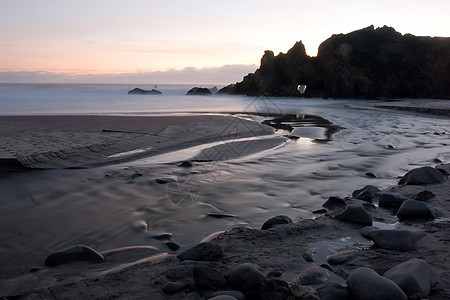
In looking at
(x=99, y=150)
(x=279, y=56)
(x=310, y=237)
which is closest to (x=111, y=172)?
(x=99, y=150)

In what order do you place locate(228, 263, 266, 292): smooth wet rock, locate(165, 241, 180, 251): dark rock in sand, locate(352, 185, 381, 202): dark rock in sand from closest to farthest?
1. locate(228, 263, 266, 292): smooth wet rock
2. locate(165, 241, 180, 251): dark rock in sand
3. locate(352, 185, 381, 202): dark rock in sand

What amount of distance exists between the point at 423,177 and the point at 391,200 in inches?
48.7

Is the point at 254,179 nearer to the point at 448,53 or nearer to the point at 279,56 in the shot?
the point at 279,56

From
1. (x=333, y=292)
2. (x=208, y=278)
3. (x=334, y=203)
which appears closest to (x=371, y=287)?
(x=333, y=292)

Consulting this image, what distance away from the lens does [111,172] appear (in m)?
5.71

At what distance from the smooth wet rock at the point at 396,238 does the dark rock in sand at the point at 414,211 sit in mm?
685

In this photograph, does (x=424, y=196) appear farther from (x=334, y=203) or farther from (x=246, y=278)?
(x=246, y=278)

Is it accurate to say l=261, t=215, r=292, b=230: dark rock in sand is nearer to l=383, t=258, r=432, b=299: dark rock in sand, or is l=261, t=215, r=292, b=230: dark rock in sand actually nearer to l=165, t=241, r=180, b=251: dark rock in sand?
l=165, t=241, r=180, b=251: dark rock in sand

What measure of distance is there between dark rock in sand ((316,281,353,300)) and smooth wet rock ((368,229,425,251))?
2.93ft

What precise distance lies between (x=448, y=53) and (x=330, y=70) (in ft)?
36.6

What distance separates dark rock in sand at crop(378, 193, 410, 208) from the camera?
4.09m

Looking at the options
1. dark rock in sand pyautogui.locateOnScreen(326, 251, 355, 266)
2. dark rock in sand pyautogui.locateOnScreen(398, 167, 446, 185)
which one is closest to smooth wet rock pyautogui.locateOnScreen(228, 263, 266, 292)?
dark rock in sand pyautogui.locateOnScreen(326, 251, 355, 266)

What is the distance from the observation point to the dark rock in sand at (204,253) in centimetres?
276

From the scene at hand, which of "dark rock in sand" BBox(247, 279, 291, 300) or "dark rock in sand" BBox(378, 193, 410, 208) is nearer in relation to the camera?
"dark rock in sand" BBox(247, 279, 291, 300)
